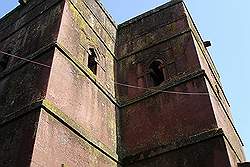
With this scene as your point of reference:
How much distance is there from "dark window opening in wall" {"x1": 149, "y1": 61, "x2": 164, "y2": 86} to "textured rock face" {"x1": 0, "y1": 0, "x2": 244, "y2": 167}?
0.11 feet

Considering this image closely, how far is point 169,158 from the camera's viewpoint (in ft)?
23.9

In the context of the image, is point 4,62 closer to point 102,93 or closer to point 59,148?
point 102,93

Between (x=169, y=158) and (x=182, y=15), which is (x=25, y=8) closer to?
(x=182, y=15)

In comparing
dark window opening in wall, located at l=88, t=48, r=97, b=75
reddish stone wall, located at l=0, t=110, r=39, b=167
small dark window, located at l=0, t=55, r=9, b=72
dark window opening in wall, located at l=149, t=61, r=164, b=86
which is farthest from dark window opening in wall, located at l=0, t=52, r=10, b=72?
dark window opening in wall, located at l=149, t=61, r=164, b=86

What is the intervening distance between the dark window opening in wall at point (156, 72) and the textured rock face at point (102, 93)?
0.03m

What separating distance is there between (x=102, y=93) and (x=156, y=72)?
2.13 meters

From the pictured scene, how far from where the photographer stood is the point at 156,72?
9.88 m

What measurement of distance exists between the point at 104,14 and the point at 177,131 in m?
5.54

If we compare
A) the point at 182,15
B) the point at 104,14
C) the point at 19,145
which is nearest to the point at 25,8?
the point at 104,14

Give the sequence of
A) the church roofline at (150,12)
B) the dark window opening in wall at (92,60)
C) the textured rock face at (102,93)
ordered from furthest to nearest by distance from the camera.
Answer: the church roofline at (150,12)
the dark window opening in wall at (92,60)
the textured rock face at (102,93)

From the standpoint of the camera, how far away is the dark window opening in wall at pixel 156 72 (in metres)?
9.58

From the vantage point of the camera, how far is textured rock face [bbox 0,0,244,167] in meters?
6.17

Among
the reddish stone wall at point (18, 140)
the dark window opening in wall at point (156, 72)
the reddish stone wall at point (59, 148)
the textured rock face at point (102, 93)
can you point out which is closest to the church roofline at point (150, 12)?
the textured rock face at point (102, 93)

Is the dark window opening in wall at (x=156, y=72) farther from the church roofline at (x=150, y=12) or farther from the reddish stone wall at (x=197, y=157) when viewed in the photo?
the reddish stone wall at (x=197, y=157)
